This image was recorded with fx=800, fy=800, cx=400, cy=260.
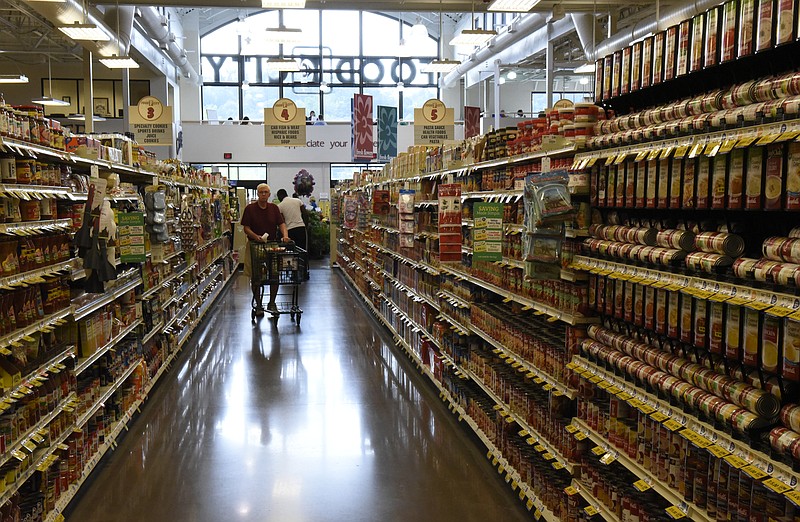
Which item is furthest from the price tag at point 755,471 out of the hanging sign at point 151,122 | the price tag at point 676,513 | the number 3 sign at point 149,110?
the number 3 sign at point 149,110

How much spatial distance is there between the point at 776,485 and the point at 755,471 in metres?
0.12

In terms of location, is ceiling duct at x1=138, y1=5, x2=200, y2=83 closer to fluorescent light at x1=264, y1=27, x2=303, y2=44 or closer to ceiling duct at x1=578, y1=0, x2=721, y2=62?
fluorescent light at x1=264, y1=27, x2=303, y2=44

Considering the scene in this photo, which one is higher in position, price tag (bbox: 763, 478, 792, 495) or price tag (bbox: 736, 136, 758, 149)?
price tag (bbox: 736, 136, 758, 149)

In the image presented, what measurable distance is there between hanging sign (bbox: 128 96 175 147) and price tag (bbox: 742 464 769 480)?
13684 mm

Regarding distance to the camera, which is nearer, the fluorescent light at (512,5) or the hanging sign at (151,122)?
the fluorescent light at (512,5)

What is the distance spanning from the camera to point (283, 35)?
15188 millimetres

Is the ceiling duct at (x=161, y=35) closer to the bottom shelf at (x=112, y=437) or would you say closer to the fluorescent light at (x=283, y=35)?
the fluorescent light at (x=283, y=35)

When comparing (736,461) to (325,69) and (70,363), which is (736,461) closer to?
(70,363)

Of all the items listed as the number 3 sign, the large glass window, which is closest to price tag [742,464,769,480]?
the number 3 sign

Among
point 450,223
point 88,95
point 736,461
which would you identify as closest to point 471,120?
point 88,95

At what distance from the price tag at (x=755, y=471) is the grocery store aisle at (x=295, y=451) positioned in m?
2.24

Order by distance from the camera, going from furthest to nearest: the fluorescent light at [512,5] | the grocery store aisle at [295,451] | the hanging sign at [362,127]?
the hanging sign at [362,127]
the fluorescent light at [512,5]
the grocery store aisle at [295,451]

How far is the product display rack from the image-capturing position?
Answer: 3.74 m

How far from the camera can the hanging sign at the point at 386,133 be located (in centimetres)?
1720
